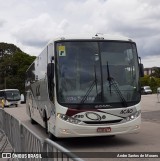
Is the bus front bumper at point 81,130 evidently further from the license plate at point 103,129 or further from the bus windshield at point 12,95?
the bus windshield at point 12,95

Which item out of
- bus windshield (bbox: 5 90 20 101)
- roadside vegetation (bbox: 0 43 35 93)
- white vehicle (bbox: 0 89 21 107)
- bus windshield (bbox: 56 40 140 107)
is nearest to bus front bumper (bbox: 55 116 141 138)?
A: bus windshield (bbox: 56 40 140 107)

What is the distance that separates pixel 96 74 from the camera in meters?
11.5

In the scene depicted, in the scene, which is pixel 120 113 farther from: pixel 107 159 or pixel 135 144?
pixel 107 159

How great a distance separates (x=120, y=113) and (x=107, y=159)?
2.17 meters

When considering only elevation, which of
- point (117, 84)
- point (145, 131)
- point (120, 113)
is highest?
point (117, 84)

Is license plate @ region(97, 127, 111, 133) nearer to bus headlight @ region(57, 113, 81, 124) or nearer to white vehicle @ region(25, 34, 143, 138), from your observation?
white vehicle @ region(25, 34, 143, 138)

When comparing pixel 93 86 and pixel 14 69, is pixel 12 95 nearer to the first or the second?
pixel 14 69

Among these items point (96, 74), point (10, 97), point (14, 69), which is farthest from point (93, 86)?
point (14, 69)

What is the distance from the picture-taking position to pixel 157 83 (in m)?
100

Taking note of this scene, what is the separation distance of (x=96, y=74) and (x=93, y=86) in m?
0.38

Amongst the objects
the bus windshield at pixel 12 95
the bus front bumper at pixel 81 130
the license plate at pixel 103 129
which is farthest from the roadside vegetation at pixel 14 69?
the license plate at pixel 103 129

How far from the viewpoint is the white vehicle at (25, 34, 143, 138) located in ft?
36.3

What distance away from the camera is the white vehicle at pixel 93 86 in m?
11.1

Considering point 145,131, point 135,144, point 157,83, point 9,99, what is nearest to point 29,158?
point 135,144
